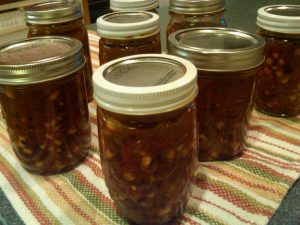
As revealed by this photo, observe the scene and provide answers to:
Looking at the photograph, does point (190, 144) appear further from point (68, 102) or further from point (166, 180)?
point (68, 102)

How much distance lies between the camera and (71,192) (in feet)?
1.73

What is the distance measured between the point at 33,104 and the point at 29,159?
103 millimetres

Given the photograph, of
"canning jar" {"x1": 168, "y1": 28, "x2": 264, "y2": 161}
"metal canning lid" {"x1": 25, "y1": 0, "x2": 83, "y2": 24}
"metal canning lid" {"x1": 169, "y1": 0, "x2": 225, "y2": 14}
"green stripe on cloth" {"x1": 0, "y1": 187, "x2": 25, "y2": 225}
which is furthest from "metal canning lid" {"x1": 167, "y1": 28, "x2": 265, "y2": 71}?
"green stripe on cloth" {"x1": 0, "y1": 187, "x2": 25, "y2": 225}

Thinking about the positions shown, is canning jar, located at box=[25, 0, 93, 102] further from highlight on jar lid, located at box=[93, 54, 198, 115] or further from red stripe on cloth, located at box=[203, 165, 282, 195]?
red stripe on cloth, located at box=[203, 165, 282, 195]

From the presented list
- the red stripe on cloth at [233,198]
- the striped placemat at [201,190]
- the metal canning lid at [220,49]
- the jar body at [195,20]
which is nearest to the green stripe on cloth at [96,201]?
→ the striped placemat at [201,190]

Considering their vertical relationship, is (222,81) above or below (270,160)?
above

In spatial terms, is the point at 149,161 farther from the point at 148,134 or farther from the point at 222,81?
the point at 222,81

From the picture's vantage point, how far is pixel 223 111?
1.76 feet

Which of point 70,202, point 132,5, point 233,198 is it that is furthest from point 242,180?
point 132,5

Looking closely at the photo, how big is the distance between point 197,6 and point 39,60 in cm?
32

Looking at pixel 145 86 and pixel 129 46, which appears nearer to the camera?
pixel 145 86

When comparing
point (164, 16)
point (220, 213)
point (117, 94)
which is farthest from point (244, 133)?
point (164, 16)

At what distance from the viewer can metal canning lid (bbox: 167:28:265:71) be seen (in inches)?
19.7

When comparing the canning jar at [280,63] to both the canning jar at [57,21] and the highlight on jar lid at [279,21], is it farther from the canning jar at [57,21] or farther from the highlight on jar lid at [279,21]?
the canning jar at [57,21]
